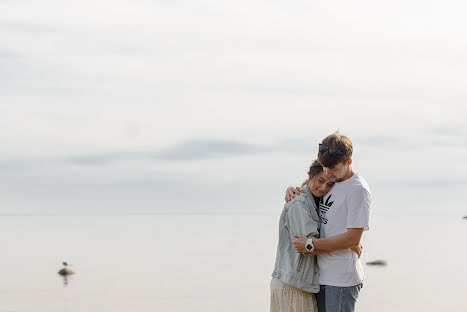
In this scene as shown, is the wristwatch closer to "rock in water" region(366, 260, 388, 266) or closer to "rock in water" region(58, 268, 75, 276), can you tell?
"rock in water" region(58, 268, 75, 276)

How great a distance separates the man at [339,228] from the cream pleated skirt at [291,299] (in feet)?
0.29

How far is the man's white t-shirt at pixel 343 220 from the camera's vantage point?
629 cm

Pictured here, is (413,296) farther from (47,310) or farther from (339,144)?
(339,144)

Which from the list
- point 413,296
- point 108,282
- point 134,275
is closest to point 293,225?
point 413,296

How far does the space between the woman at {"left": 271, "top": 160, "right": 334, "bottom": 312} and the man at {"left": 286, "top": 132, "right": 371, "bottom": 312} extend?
0.06m

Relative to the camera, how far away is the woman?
21.0 ft

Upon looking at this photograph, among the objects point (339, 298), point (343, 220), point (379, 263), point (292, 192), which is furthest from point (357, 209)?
point (379, 263)

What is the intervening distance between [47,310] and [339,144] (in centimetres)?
1545

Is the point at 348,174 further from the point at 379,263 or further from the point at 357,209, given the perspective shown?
the point at 379,263

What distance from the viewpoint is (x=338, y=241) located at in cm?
627

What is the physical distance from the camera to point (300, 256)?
21.2ft

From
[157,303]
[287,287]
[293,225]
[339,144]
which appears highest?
[157,303]

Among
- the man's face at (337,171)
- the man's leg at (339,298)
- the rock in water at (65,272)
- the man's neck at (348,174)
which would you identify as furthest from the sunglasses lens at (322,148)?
the rock in water at (65,272)

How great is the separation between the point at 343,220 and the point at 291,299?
77cm
